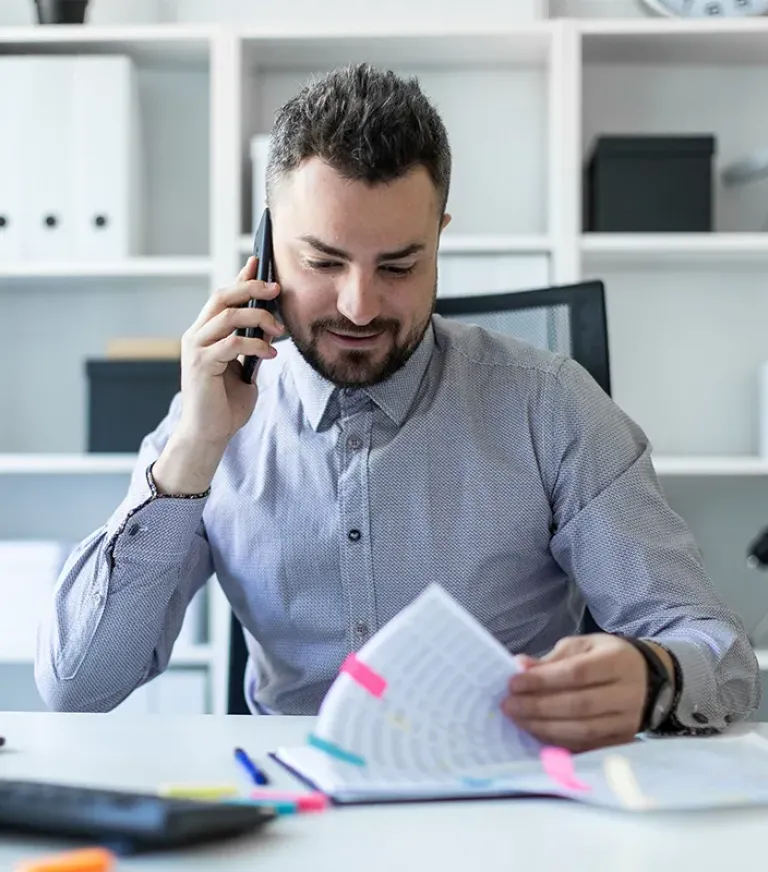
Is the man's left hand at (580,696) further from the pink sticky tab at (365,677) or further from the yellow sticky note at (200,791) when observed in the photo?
the yellow sticky note at (200,791)

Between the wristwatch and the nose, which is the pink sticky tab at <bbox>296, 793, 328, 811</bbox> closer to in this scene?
the wristwatch

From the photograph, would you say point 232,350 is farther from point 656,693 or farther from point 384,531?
point 656,693

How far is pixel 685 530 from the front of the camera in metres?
1.35

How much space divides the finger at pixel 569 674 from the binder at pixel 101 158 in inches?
74.4

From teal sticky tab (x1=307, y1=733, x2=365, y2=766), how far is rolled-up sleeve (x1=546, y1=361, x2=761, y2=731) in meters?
0.38

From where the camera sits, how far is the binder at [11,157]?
8.65 ft

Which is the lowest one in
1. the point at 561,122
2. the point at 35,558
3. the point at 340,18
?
the point at 35,558

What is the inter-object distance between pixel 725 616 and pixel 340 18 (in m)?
2.00

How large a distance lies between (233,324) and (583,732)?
60 cm

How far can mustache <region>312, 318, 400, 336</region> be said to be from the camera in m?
1.33

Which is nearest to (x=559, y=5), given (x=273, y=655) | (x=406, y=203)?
(x=406, y=203)

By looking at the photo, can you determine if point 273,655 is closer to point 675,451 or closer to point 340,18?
Result: point 675,451

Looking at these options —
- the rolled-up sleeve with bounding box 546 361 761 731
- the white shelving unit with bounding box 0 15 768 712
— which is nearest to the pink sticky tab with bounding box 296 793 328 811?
the rolled-up sleeve with bounding box 546 361 761 731

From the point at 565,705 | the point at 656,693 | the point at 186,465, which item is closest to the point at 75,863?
the point at 565,705
